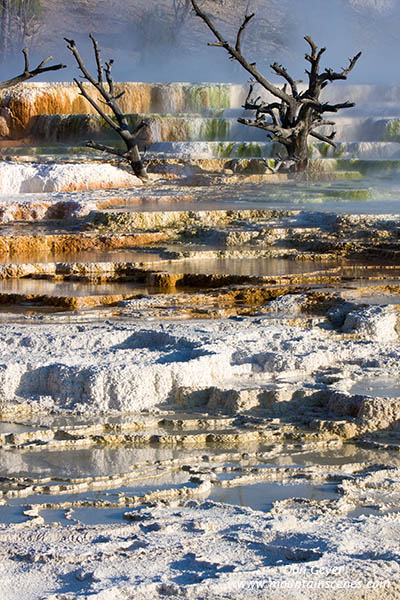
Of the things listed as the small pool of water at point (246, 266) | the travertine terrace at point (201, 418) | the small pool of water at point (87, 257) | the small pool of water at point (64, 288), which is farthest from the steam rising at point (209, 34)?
the small pool of water at point (64, 288)

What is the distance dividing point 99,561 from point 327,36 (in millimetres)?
47387

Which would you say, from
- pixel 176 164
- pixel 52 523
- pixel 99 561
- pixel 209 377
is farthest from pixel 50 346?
pixel 176 164

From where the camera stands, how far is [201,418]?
11.9ft

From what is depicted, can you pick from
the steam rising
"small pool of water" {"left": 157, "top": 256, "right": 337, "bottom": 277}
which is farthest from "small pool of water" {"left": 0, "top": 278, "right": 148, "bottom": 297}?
the steam rising

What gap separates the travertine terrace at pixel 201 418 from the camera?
2.27 metres

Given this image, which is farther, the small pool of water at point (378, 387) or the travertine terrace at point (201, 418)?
the small pool of water at point (378, 387)

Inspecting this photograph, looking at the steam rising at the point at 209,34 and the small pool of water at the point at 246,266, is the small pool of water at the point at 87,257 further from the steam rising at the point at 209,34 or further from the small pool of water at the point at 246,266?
the steam rising at the point at 209,34

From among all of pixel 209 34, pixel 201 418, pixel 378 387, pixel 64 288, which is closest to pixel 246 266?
pixel 64 288

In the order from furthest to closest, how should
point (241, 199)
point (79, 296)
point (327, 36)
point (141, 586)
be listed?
point (327, 36) → point (241, 199) → point (79, 296) → point (141, 586)

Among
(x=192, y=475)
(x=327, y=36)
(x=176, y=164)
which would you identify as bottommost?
(x=192, y=475)

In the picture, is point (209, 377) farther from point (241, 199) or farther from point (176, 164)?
point (176, 164)

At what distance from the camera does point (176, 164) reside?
1533cm

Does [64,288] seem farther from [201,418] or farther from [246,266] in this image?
[201,418]

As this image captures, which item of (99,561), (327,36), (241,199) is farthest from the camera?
(327,36)
